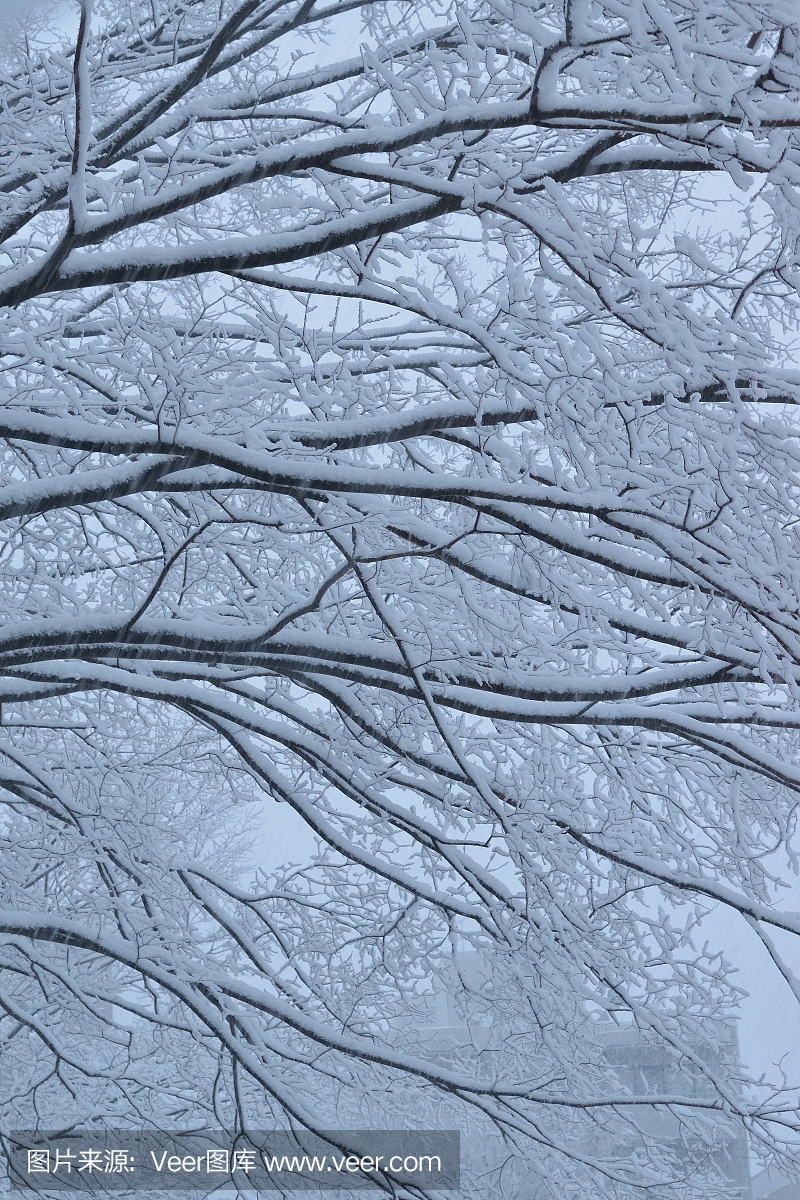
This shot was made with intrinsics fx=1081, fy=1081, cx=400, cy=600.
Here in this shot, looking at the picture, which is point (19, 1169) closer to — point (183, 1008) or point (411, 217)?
point (183, 1008)

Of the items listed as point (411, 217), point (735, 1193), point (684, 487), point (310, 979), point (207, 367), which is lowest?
point (735, 1193)

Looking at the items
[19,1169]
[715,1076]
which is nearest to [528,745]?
[715,1076]

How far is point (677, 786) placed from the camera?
4609 mm

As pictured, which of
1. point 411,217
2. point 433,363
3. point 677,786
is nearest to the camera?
point 411,217

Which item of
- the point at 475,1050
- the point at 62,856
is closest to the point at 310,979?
the point at 475,1050

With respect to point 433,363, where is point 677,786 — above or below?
below

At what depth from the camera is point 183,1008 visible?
19.0 ft

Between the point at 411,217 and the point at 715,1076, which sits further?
the point at 715,1076

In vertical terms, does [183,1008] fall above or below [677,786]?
below

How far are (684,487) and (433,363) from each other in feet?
5.67

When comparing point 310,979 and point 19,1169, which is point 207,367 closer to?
point 310,979

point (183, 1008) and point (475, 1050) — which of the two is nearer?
point (475, 1050)

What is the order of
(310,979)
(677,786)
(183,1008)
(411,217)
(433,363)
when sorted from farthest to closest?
1. (183,1008)
2. (310,979)
3. (677,786)
4. (433,363)
5. (411,217)

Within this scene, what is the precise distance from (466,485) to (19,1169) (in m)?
5.21
